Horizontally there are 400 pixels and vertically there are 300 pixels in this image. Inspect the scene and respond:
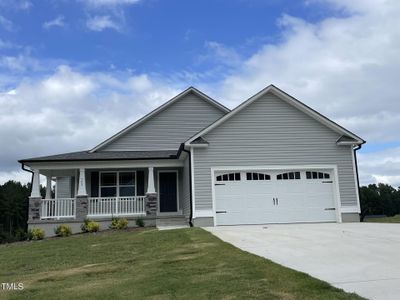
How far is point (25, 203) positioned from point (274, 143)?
5195 cm

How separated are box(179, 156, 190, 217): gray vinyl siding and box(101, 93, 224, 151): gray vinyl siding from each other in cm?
266

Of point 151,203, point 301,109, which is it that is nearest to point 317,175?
point 301,109

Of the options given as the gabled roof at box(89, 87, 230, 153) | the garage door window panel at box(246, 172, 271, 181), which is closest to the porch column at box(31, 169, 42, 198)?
the gabled roof at box(89, 87, 230, 153)

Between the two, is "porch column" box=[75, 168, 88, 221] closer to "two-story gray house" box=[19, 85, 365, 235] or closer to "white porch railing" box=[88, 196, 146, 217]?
"two-story gray house" box=[19, 85, 365, 235]

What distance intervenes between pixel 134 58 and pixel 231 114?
5.12m

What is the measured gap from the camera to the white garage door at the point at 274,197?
54.2 feet

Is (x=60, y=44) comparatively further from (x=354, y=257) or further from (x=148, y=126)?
(x=354, y=257)

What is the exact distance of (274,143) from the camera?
17.2m

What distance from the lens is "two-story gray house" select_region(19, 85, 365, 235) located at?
54.3ft

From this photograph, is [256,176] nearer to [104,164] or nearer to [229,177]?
[229,177]

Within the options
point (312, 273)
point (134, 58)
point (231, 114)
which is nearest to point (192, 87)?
point (134, 58)

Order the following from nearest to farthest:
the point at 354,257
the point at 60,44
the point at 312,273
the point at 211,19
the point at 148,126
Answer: the point at 312,273 < the point at 354,257 < the point at 211,19 < the point at 60,44 < the point at 148,126

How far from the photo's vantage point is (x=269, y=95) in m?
17.6

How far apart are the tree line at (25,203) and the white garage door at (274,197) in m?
42.6
